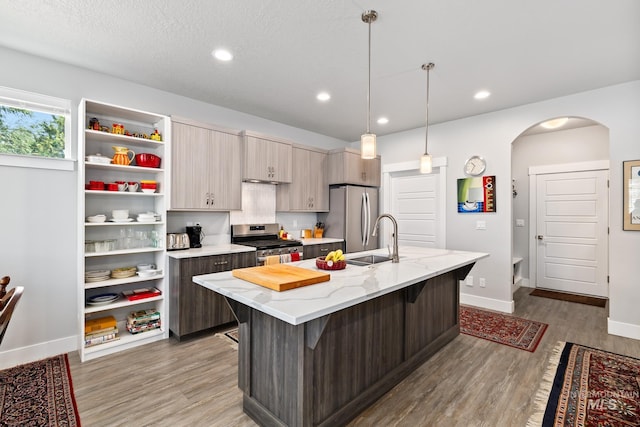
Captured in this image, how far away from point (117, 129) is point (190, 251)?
144 cm

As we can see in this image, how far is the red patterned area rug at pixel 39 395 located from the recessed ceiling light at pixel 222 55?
2.97 m

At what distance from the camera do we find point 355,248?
5.08 m

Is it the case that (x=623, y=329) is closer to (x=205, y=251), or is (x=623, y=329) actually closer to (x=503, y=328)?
(x=503, y=328)

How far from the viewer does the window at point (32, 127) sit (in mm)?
2678

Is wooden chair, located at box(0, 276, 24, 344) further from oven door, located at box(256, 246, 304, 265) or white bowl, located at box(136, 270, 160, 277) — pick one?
oven door, located at box(256, 246, 304, 265)

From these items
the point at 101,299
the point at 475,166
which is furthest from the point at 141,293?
the point at 475,166

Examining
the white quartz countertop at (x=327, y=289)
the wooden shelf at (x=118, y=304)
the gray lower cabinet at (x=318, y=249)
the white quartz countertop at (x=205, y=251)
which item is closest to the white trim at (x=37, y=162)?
the white quartz countertop at (x=205, y=251)

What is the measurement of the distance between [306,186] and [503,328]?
3.27 m

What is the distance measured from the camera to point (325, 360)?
179 centimetres

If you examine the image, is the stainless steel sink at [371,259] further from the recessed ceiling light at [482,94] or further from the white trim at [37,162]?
the white trim at [37,162]

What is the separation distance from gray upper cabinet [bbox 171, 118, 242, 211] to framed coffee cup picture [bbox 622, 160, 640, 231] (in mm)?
4432

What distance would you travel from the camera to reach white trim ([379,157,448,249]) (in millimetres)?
4641

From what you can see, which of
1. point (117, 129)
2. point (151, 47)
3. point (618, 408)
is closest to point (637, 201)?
point (618, 408)

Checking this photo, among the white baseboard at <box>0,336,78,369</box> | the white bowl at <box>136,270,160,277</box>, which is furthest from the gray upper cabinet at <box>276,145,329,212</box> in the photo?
the white baseboard at <box>0,336,78,369</box>
